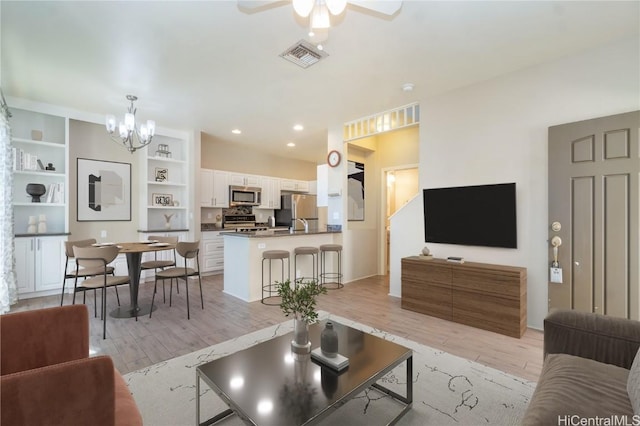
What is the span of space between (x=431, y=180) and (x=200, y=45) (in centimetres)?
323

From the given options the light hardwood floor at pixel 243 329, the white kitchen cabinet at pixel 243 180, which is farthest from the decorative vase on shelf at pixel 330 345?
the white kitchen cabinet at pixel 243 180

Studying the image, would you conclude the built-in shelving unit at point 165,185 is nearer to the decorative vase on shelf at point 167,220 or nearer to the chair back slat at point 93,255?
the decorative vase on shelf at point 167,220

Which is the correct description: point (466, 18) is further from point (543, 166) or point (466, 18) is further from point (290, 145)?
point (290, 145)

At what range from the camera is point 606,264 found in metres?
2.75

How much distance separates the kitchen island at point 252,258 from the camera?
4.24 metres

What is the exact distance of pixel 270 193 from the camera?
7.54 metres

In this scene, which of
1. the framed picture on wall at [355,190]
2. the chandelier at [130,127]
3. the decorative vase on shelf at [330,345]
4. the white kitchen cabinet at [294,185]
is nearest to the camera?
the decorative vase on shelf at [330,345]

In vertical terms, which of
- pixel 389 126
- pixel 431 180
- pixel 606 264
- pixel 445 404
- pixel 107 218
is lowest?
pixel 445 404

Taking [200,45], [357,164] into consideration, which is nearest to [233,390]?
[200,45]

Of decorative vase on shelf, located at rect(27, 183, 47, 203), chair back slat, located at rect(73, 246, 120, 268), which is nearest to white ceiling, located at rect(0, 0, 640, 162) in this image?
decorative vase on shelf, located at rect(27, 183, 47, 203)

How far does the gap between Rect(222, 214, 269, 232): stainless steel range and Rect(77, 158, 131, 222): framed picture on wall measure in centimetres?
189

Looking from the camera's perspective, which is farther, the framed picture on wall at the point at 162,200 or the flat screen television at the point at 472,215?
the framed picture on wall at the point at 162,200

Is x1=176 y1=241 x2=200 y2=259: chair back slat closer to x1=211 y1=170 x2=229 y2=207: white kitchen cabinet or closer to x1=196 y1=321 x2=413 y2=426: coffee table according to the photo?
x1=196 y1=321 x2=413 y2=426: coffee table

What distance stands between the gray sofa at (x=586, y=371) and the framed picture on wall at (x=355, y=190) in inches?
157
